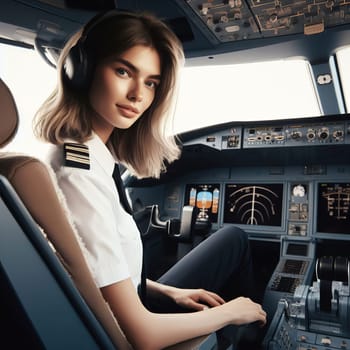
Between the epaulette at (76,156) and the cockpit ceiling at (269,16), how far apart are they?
112cm

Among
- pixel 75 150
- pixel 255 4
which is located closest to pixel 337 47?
pixel 255 4

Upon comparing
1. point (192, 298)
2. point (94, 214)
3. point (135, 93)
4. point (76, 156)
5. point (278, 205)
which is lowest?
Answer: point (192, 298)

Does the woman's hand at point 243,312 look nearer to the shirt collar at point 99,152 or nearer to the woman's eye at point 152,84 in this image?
the shirt collar at point 99,152

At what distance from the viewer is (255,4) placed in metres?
1.60

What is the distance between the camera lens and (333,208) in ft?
7.73

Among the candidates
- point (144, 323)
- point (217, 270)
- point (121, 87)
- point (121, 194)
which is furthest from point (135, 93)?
point (217, 270)

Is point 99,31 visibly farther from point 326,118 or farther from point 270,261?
point 270,261

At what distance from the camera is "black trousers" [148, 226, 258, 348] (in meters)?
1.08

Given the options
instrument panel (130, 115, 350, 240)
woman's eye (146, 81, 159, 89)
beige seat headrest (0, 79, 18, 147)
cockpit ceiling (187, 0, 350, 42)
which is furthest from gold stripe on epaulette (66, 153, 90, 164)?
instrument panel (130, 115, 350, 240)

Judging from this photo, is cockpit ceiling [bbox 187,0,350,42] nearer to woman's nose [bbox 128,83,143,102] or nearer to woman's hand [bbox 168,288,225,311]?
woman's nose [bbox 128,83,143,102]

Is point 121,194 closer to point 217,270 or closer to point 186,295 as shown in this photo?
point 186,295

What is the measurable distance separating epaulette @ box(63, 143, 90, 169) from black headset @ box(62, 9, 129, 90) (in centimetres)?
21

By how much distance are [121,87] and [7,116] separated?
38 cm

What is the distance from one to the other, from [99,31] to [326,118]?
1.74 meters
